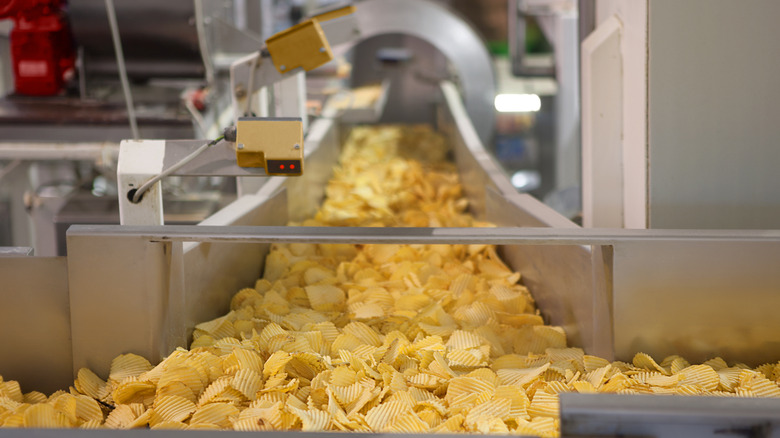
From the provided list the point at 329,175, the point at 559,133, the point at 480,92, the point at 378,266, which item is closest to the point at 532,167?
the point at 559,133

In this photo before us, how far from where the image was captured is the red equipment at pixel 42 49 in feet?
10.6

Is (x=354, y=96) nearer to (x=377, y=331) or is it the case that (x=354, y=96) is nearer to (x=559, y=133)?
(x=559, y=133)

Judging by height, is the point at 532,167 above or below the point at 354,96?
below

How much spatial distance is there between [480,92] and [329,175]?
1.93 meters

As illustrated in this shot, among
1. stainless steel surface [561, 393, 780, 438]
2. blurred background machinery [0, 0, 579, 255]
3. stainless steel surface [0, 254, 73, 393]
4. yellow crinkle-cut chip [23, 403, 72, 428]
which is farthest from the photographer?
blurred background machinery [0, 0, 579, 255]

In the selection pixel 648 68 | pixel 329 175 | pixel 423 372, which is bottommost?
pixel 423 372

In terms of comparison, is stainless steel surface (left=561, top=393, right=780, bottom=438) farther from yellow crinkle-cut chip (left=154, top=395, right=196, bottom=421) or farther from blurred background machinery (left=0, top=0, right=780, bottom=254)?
blurred background machinery (left=0, top=0, right=780, bottom=254)

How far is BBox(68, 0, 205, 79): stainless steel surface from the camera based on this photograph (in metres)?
3.22

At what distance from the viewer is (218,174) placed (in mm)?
1395

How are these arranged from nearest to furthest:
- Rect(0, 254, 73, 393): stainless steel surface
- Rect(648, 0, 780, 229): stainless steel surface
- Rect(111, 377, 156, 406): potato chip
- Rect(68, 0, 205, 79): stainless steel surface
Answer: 1. Rect(111, 377, 156, 406): potato chip
2. Rect(0, 254, 73, 393): stainless steel surface
3. Rect(648, 0, 780, 229): stainless steel surface
4. Rect(68, 0, 205, 79): stainless steel surface

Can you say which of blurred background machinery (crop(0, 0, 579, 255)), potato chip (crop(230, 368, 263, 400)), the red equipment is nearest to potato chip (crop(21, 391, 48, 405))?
potato chip (crop(230, 368, 263, 400))

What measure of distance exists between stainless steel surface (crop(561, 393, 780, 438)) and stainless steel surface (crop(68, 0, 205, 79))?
2.85 metres

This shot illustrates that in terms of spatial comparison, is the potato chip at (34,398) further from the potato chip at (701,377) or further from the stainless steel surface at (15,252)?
the potato chip at (701,377)

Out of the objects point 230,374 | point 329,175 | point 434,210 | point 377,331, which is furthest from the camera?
point 329,175
